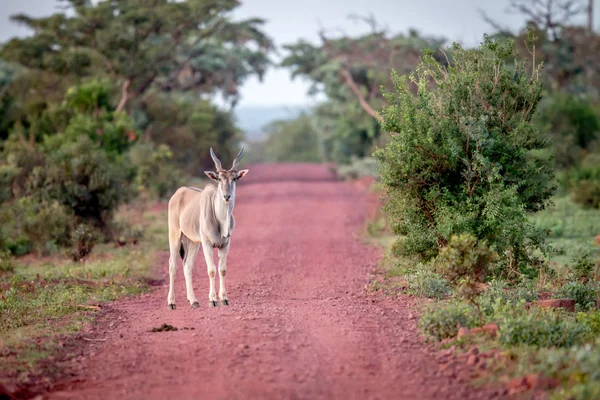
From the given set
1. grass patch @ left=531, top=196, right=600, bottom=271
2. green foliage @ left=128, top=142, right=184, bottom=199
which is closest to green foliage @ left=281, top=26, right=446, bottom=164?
green foliage @ left=128, top=142, right=184, bottom=199

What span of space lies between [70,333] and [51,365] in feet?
4.77

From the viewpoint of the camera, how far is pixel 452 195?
12.2 meters

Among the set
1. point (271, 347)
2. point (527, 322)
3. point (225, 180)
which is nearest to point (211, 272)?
point (225, 180)

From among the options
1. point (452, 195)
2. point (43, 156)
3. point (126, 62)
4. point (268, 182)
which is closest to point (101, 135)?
point (43, 156)

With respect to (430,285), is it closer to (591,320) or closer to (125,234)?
(591,320)

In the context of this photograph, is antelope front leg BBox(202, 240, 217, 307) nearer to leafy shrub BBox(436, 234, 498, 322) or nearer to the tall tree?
leafy shrub BBox(436, 234, 498, 322)

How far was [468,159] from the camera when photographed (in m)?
12.1

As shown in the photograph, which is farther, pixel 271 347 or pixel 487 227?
pixel 487 227

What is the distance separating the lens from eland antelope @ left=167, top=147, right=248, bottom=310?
1159cm

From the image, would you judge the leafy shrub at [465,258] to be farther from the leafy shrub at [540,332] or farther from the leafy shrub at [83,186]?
the leafy shrub at [83,186]

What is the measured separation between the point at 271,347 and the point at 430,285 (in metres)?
3.35

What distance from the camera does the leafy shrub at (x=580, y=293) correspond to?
10922mm

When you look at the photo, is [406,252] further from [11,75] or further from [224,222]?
[11,75]

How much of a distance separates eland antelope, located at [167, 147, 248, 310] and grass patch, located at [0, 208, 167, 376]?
4.31 ft
